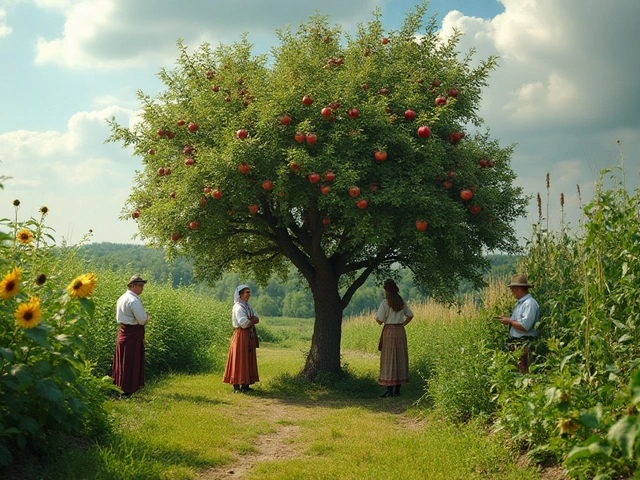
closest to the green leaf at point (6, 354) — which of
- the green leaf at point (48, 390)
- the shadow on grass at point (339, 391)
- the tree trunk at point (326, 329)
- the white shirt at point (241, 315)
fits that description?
the green leaf at point (48, 390)

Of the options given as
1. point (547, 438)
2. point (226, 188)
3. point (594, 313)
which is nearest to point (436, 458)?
point (547, 438)

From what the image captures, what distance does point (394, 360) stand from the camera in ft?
36.8

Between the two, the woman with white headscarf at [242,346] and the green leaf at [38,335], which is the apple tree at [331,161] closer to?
the woman with white headscarf at [242,346]

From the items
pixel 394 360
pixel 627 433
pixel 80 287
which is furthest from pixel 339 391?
pixel 627 433

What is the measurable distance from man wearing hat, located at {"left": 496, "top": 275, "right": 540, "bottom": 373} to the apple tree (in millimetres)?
2283

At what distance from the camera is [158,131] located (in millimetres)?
11750

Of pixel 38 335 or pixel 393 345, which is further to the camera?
pixel 393 345

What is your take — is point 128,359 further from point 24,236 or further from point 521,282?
point 521,282

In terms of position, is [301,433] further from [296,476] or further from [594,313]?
[594,313]

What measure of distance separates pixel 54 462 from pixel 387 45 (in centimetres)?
958

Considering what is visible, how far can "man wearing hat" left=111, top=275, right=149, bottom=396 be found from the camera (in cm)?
991

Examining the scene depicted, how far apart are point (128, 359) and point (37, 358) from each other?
4.78m

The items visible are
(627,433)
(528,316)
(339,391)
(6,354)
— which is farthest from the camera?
(339,391)

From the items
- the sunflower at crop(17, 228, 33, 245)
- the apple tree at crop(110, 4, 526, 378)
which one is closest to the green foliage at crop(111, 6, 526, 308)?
the apple tree at crop(110, 4, 526, 378)
